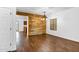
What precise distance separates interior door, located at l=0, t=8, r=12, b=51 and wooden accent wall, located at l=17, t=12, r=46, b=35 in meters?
5.62

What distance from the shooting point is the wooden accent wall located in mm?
9680

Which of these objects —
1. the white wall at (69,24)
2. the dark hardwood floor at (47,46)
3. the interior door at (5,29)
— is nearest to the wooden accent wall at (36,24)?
the white wall at (69,24)

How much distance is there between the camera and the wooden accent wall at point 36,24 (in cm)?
968

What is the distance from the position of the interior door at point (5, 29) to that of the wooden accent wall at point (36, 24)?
18.4 feet

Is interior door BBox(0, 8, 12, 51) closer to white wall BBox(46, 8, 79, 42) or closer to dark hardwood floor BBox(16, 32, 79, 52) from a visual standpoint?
dark hardwood floor BBox(16, 32, 79, 52)

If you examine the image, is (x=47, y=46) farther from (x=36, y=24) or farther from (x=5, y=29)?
(x=36, y=24)

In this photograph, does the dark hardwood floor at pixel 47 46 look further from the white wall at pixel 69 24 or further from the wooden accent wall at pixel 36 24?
the wooden accent wall at pixel 36 24

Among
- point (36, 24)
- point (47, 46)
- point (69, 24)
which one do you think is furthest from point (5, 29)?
point (36, 24)

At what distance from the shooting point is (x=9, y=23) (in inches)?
139

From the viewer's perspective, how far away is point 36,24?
34.1 ft

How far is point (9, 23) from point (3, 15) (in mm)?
368

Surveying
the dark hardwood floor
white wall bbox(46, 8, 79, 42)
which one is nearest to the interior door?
the dark hardwood floor
